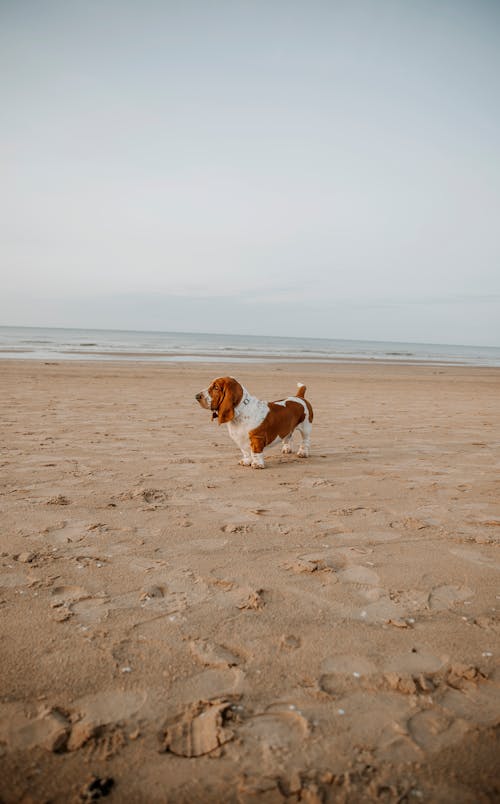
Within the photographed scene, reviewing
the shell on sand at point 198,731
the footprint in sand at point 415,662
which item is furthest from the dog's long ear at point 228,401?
the shell on sand at point 198,731

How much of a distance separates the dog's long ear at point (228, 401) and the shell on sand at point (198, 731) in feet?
12.6

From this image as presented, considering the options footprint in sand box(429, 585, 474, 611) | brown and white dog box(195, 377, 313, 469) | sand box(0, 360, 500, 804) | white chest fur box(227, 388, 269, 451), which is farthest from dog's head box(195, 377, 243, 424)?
footprint in sand box(429, 585, 474, 611)

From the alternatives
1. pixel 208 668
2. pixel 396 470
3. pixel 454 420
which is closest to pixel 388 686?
pixel 208 668

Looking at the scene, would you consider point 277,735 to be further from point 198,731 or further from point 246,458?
point 246,458

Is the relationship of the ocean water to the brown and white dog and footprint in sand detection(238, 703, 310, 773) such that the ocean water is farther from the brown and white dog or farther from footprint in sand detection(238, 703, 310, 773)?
footprint in sand detection(238, 703, 310, 773)

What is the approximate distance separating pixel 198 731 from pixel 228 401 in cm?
401

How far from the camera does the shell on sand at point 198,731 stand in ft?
5.51

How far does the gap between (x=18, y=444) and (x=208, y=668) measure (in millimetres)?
5162

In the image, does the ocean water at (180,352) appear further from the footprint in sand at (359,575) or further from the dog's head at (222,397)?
the footprint in sand at (359,575)

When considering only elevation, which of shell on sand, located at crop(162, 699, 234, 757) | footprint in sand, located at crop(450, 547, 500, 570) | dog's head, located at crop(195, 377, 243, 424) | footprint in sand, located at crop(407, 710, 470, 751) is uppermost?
dog's head, located at crop(195, 377, 243, 424)

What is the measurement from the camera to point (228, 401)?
554cm

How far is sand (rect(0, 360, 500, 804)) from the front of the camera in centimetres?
160

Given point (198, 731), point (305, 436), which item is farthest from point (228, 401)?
point (198, 731)

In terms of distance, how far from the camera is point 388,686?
2.00 m
